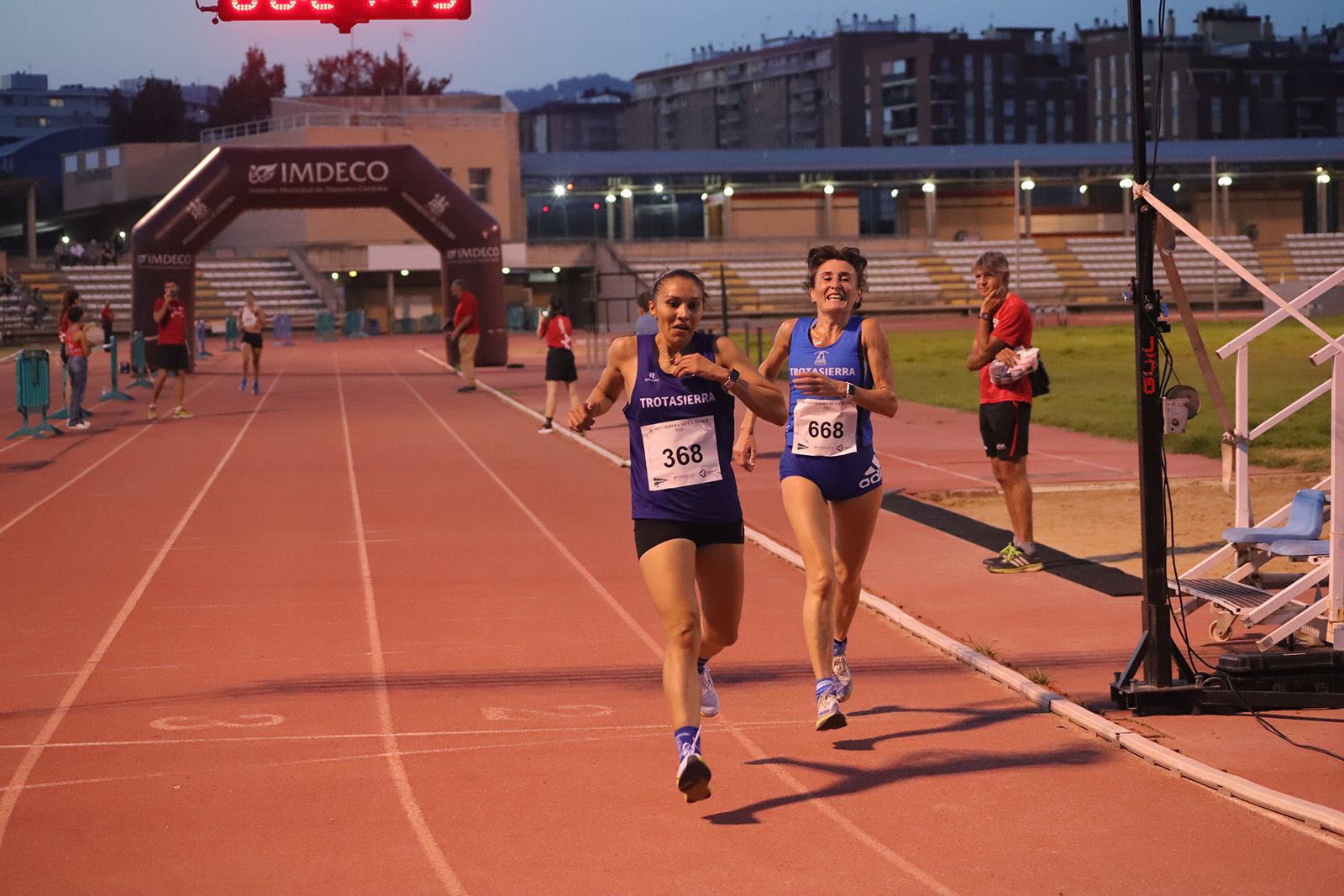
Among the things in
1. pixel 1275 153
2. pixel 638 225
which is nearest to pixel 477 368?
pixel 638 225

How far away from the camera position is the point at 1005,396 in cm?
1066

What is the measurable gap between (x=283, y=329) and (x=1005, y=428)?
156 feet

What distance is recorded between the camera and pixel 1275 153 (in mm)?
79000

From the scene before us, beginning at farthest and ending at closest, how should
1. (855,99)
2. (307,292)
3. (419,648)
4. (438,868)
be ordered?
(855,99)
(307,292)
(419,648)
(438,868)

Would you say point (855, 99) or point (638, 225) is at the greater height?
point (855, 99)

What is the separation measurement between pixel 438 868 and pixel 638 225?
240ft

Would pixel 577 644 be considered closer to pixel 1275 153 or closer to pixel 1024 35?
pixel 1275 153

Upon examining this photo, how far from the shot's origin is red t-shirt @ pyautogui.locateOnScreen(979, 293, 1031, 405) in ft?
34.2

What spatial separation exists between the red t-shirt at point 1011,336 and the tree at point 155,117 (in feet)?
370

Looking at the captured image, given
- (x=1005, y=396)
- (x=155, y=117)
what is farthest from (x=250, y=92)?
(x=1005, y=396)

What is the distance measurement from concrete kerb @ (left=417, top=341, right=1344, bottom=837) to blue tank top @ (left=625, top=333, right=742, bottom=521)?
1.89 m

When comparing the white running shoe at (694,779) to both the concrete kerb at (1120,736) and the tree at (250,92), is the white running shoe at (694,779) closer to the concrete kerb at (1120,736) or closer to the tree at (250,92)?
the concrete kerb at (1120,736)

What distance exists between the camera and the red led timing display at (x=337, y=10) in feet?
47.3

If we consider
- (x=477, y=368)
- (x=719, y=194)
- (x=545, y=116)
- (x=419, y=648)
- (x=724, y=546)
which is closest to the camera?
(x=724, y=546)
